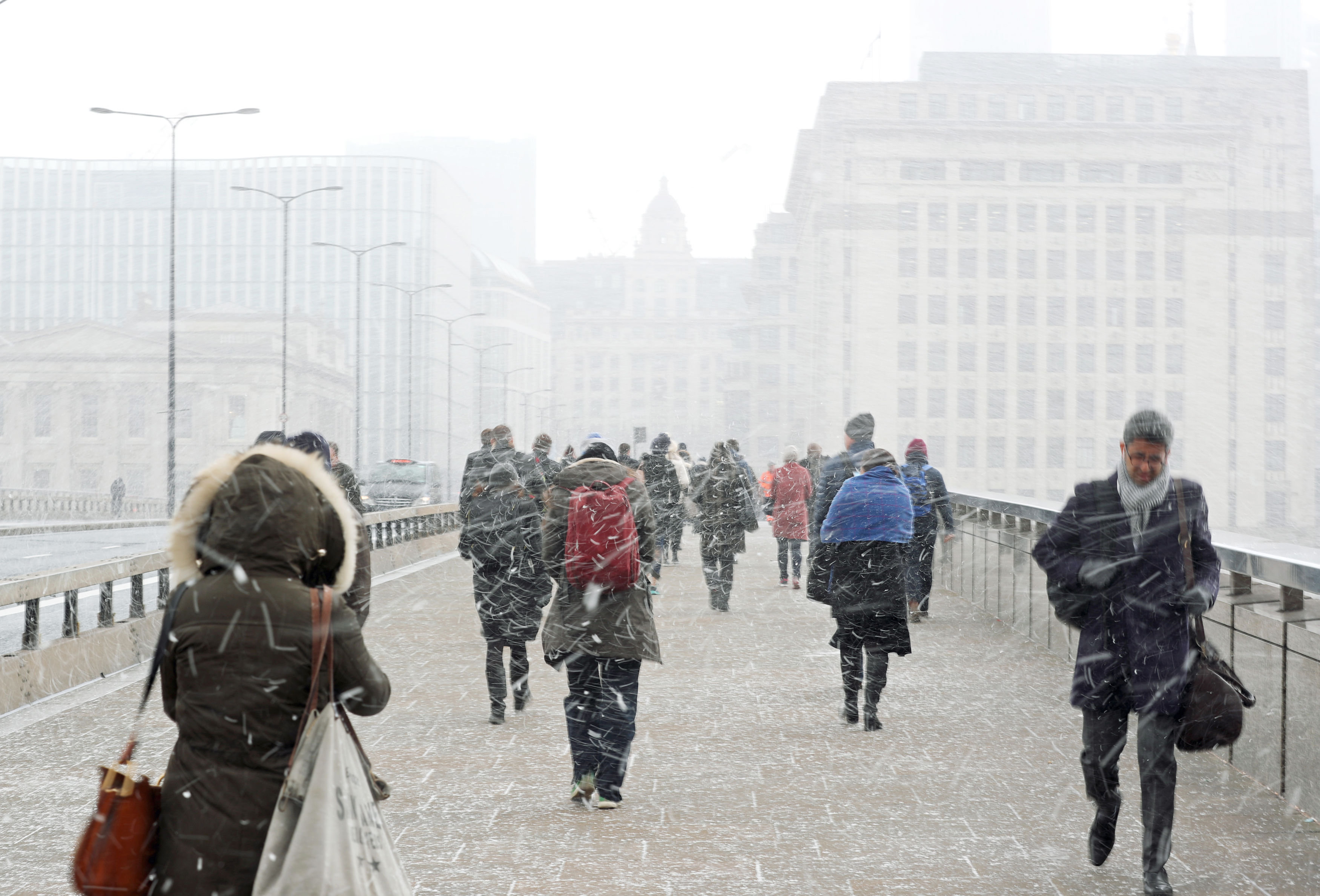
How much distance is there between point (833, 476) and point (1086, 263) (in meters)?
94.5

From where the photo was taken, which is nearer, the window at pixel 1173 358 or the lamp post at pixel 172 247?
the lamp post at pixel 172 247

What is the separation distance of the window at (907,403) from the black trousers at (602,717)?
309 ft

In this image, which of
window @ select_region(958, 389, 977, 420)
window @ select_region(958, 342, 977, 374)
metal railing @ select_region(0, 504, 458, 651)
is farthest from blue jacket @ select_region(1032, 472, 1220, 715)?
window @ select_region(958, 342, 977, 374)

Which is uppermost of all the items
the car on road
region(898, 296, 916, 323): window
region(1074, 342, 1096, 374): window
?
region(898, 296, 916, 323): window

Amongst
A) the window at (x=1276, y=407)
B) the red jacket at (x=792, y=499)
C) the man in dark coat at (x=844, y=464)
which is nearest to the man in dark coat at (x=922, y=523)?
the man in dark coat at (x=844, y=464)

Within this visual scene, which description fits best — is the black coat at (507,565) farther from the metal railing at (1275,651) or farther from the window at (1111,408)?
the window at (1111,408)

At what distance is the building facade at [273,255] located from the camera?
115m

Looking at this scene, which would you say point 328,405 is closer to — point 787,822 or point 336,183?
point 336,183

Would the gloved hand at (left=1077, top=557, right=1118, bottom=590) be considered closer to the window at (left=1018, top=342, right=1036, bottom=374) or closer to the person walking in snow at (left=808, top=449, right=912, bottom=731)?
the person walking in snow at (left=808, top=449, right=912, bottom=731)

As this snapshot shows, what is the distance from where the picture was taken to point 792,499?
59.0 ft

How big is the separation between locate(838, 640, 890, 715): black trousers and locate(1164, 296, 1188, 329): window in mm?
97312

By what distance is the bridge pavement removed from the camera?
17.6 feet

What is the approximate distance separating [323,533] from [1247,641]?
17.4 feet

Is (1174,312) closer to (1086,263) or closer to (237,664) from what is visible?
(1086,263)
